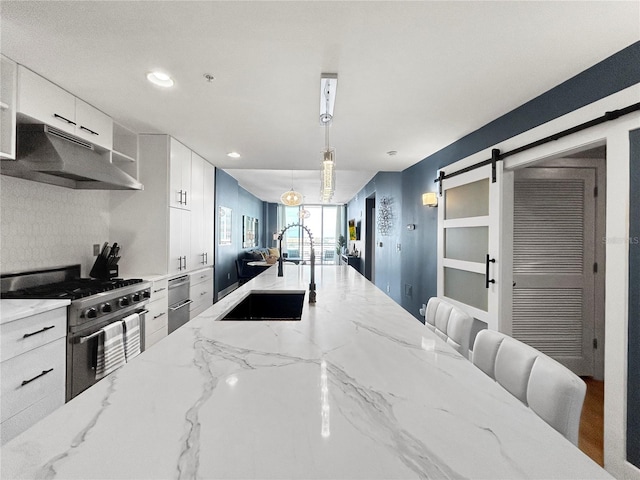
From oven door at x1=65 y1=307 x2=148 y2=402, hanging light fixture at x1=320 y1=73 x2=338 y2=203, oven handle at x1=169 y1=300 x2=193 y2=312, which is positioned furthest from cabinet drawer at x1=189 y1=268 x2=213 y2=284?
hanging light fixture at x1=320 y1=73 x2=338 y2=203

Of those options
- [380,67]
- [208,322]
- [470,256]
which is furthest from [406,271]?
[208,322]

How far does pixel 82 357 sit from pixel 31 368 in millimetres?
345

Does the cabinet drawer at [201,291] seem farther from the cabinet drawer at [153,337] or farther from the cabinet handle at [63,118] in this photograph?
the cabinet handle at [63,118]

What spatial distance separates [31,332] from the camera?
70.4 inches

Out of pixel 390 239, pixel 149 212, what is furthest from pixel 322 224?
pixel 149 212

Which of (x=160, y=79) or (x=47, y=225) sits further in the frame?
(x=47, y=225)

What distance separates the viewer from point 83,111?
2.49m

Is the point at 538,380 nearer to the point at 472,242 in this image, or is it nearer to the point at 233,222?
the point at 472,242

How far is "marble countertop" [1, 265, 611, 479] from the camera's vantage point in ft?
1.75

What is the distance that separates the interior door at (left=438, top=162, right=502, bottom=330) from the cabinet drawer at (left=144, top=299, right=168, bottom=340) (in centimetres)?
320

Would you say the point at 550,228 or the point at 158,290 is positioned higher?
the point at 550,228

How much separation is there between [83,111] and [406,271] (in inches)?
178

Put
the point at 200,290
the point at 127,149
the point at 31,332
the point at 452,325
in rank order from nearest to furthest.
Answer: the point at 452,325 → the point at 31,332 → the point at 127,149 → the point at 200,290

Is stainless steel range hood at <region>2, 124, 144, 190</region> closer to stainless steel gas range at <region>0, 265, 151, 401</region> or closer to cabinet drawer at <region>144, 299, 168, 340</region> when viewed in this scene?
stainless steel gas range at <region>0, 265, 151, 401</region>
